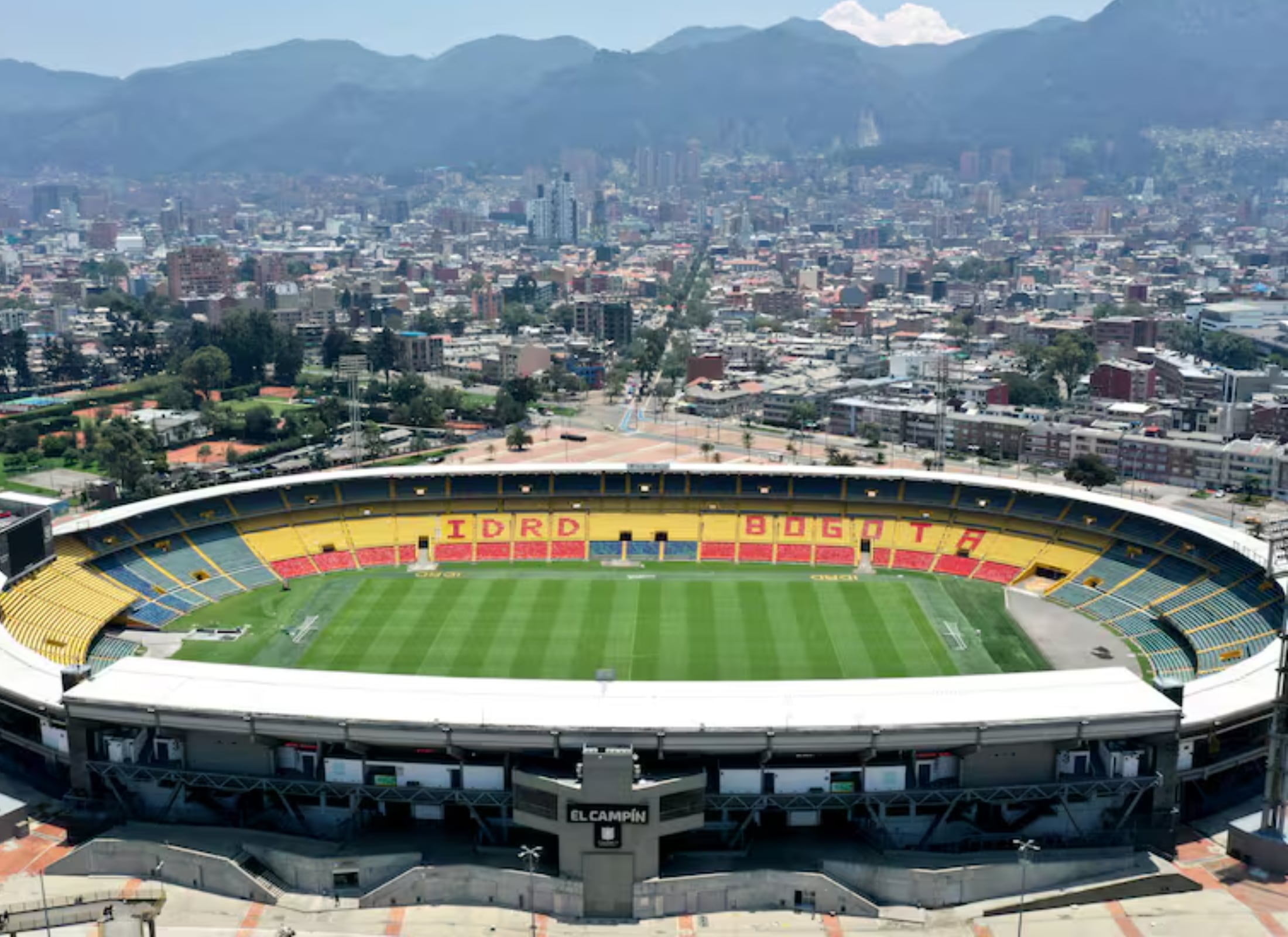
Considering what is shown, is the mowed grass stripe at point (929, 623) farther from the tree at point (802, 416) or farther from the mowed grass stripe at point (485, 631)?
the tree at point (802, 416)

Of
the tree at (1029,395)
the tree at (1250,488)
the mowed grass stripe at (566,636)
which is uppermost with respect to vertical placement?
the tree at (1029,395)

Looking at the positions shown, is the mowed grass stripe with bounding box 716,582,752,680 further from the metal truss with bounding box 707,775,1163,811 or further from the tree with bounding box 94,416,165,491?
the tree with bounding box 94,416,165,491

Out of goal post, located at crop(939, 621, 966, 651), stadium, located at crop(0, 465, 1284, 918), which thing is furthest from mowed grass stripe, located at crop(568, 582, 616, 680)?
goal post, located at crop(939, 621, 966, 651)

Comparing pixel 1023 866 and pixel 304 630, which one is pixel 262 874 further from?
pixel 1023 866

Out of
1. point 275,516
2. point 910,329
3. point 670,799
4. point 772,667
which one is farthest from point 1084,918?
point 910,329

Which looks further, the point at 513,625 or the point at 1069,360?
the point at 1069,360

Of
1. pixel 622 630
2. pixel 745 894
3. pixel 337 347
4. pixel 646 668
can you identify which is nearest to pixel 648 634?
pixel 622 630

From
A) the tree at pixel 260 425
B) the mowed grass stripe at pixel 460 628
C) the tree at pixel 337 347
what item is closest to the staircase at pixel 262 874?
the mowed grass stripe at pixel 460 628
